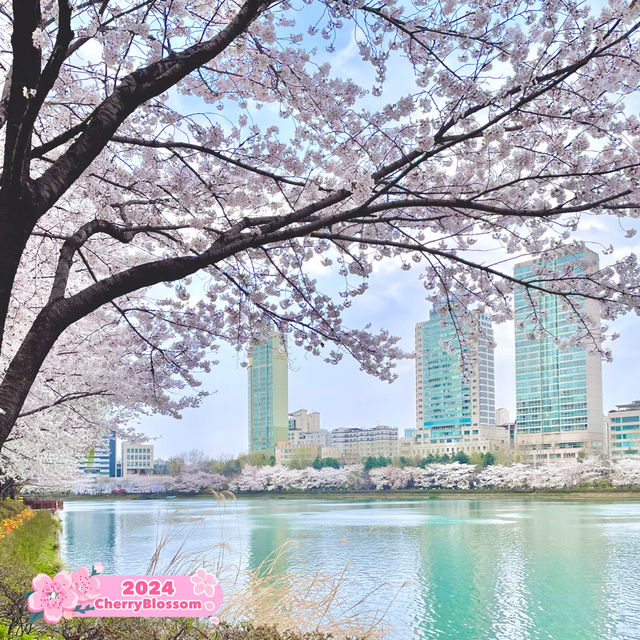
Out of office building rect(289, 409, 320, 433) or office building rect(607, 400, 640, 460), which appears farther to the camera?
office building rect(289, 409, 320, 433)

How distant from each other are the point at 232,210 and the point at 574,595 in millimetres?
10555

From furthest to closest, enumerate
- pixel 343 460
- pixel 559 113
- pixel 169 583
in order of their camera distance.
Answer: pixel 343 460 < pixel 559 113 < pixel 169 583

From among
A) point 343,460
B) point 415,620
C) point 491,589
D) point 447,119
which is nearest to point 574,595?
point 491,589

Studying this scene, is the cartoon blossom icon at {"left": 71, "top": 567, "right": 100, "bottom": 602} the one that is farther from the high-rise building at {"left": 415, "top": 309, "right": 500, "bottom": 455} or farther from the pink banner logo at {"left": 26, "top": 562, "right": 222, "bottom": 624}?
the high-rise building at {"left": 415, "top": 309, "right": 500, "bottom": 455}

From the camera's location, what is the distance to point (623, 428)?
2948 inches

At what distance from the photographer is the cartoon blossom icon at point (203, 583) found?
2.63m

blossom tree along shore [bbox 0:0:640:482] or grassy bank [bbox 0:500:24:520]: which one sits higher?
blossom tree along shore [bbox 0:0:640:482]


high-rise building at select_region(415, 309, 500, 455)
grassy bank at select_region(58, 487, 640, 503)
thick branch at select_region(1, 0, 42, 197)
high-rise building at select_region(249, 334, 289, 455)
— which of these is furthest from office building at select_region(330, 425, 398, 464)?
thick branch at select_region(1, 0, 42, 197)

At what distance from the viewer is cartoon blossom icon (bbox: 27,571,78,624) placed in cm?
255

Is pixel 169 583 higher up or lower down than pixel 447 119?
lower down

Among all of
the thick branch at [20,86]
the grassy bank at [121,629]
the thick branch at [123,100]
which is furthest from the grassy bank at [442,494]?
the thick branch at [20,86]

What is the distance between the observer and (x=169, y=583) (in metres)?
2.65

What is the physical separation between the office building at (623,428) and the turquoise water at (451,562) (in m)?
49.9

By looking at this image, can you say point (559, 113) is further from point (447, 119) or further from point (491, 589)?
point (491, 589)
